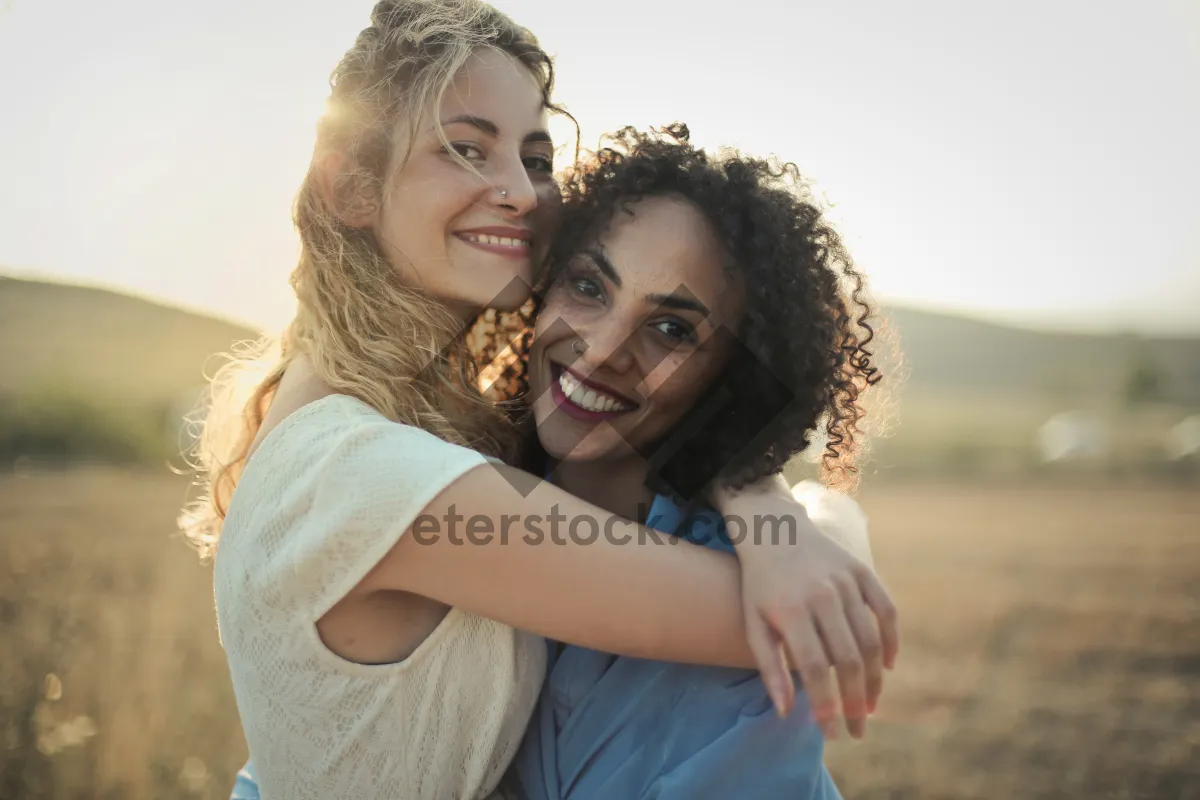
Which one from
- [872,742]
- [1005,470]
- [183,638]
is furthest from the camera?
[1005,470]

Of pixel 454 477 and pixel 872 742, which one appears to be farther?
pixel 872 742

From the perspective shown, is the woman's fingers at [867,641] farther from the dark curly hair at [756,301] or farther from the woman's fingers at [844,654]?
the dark curly hair at [756,301]

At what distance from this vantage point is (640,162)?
249cm

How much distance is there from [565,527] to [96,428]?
12.3 meters

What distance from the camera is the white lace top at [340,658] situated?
1.70m

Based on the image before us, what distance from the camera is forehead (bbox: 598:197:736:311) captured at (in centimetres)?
234

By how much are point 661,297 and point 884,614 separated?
3.42 ft

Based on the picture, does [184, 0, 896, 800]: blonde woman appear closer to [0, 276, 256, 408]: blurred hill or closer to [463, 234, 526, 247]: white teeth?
[463, 234, 526, 247]: white teeth

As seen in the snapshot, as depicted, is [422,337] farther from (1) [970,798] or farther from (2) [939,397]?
(2) [939,397]

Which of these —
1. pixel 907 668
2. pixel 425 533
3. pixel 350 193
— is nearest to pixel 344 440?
pixel 425 533

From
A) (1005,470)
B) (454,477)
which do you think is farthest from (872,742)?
(1005,470)

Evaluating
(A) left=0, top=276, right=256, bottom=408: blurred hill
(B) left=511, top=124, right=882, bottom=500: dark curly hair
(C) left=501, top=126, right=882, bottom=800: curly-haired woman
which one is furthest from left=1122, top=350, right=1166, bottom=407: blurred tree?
(C) left=501, top=126, right=882, bottom=800: curly-haired woman

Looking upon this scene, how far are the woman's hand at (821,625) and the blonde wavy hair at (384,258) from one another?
0.93m

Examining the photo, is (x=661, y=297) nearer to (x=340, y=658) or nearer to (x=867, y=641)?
(x=867, y=641)
